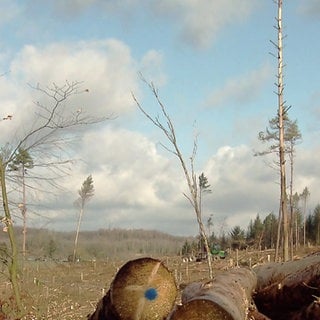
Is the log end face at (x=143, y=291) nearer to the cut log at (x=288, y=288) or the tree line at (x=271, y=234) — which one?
the cut log at (x=288, y=288)

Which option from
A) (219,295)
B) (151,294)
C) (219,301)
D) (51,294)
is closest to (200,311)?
(219,301)

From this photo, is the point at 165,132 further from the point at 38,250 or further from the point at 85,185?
the point at 85,185

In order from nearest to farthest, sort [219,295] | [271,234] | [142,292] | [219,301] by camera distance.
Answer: [219,301] → [219,295] → [142,292] → [271,234]

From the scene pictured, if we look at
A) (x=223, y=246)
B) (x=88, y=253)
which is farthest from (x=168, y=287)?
(x=88, y=253)

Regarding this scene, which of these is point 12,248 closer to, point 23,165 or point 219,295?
point 23,165

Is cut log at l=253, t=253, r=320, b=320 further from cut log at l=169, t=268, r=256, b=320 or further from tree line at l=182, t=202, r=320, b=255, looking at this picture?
tree line at l=182, t=202, r=320, b=255

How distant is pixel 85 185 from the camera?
62781mm

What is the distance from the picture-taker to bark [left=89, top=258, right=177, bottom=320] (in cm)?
545

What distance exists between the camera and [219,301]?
4812 millimetres

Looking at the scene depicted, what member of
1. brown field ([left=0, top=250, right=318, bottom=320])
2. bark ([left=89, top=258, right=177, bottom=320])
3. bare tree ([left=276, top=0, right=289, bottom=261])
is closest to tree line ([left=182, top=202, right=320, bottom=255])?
brown field ([left=0, top=250, right=318, bottom=320])

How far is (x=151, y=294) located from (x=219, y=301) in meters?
0.94

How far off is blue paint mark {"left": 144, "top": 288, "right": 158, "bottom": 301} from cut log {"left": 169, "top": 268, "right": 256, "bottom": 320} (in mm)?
313

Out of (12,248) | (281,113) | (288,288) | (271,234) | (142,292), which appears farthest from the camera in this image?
(271,234)

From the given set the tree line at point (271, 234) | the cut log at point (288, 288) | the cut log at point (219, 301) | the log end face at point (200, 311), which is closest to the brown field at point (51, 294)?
the cut log at point (219, 301)
